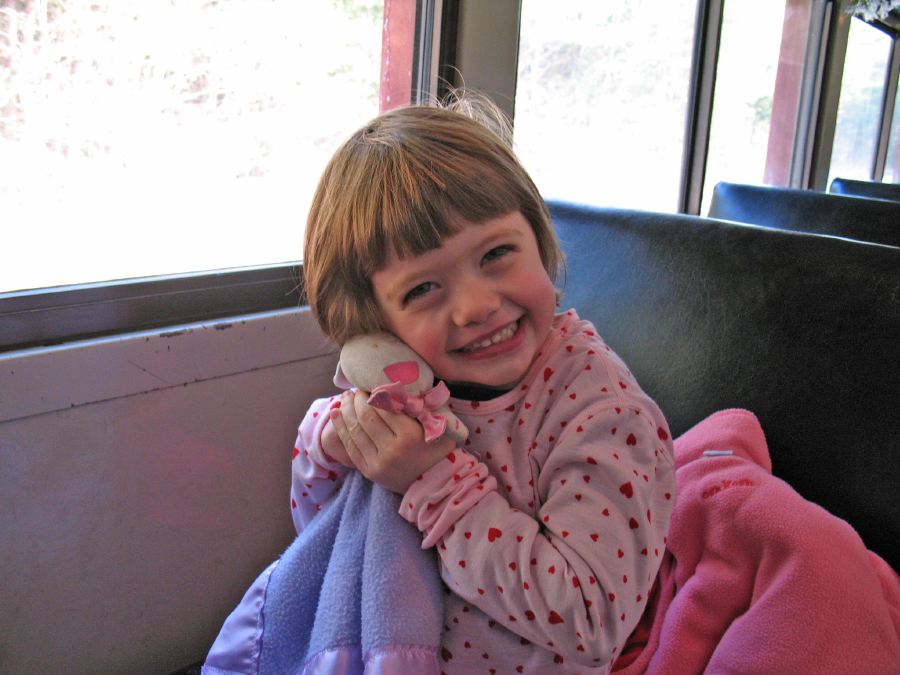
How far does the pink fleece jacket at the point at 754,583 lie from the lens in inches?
30.3

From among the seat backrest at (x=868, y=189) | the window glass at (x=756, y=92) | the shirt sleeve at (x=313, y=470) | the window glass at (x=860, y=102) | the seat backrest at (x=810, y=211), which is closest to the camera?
the shirt sleeve at (x=313, y=470)

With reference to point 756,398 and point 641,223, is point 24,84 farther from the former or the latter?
point 756,398

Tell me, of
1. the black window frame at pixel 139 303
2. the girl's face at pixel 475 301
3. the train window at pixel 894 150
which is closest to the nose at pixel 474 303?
the girl's face at pixel 475 301

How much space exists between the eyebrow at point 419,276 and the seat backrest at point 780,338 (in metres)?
0.46

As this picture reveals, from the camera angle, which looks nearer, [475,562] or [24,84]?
[475,562]

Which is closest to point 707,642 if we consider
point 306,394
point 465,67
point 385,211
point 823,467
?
point 823,467

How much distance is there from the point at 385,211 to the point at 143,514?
0.75 meters

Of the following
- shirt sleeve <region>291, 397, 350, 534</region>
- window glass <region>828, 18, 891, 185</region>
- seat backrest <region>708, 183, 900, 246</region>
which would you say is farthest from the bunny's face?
window glass <region>828, 18, 891, 185</region>

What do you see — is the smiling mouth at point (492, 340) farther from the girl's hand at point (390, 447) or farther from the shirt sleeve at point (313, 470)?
the shirt sleeve at point (313, 470)

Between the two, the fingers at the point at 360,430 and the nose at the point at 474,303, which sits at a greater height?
the nose at the point at 474,303

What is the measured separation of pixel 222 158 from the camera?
1.37 meters

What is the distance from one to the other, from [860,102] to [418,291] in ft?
15.5

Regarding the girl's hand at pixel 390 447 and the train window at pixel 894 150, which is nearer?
the girl's hand at pixel 390 447

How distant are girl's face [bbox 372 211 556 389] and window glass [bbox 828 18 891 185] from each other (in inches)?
152
